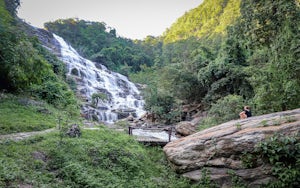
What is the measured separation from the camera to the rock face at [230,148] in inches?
272

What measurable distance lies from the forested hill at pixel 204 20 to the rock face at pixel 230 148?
1851 inches

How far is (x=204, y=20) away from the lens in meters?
65.1

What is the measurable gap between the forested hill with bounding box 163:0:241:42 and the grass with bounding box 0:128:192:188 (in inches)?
1883

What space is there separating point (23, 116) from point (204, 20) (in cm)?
6101

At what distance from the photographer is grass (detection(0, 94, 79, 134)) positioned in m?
9.88

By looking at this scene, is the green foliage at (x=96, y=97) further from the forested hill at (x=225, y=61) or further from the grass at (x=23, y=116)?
the grass at (x=23, y=116)

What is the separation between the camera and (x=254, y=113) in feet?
44.9

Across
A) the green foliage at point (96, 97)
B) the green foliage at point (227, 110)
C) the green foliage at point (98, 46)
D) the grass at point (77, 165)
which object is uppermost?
the green foliage at point (98, 46)

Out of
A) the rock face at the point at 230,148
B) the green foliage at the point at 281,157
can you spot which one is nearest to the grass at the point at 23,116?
the rock face at the point at 230,148

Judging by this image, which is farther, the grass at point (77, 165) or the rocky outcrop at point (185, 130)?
the rocky outcrop at point (185, 130)

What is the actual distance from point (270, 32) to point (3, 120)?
12311 millimetres

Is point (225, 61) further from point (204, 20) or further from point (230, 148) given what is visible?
point (204, 20)

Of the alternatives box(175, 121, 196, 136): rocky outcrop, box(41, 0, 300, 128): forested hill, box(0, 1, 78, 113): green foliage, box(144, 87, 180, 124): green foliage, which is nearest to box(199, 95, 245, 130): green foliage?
box(41, 0, 300, 128): forested hill

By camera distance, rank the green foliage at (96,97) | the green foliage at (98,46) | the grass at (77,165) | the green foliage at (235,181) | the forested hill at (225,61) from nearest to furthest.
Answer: the grass at (77,165)
the green foliage at (235,181)
the forested hill at (225,61)
the green foliage at (96,97)
the green foliage at (98,46)
